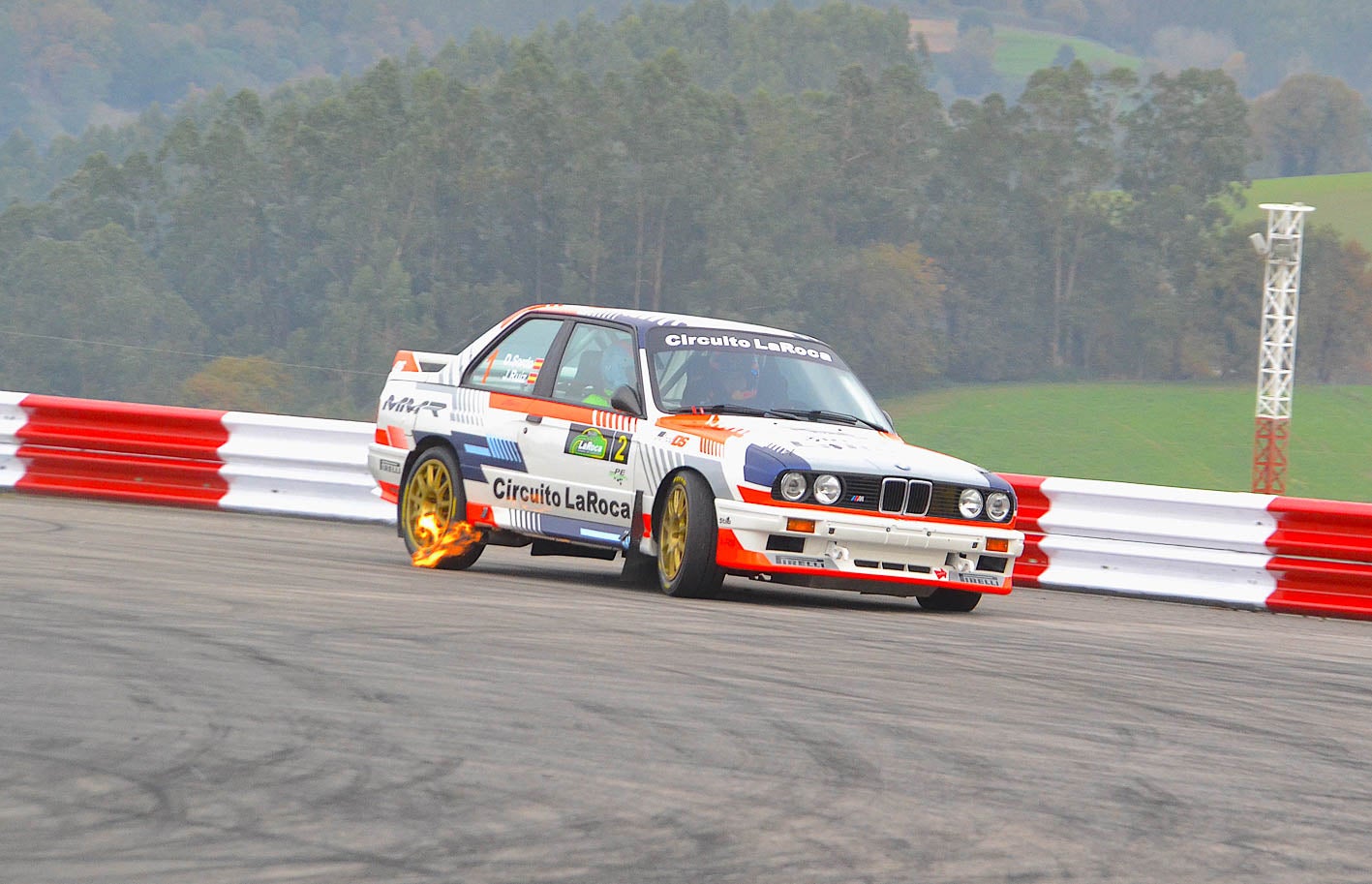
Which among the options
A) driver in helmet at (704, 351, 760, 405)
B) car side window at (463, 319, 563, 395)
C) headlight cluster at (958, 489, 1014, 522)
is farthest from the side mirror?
headlight cluster at (958, 489, 1014, 522)

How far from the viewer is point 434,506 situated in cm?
1108

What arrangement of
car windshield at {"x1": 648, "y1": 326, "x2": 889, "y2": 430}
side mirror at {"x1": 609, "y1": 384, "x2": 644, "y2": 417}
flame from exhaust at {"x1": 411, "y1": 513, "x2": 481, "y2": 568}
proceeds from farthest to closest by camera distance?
1. flame from exhaust at {"x1": 411, "y1": 513, "x2": 481, "y2": 568}
2. car windshield at {"x1": 648, "y1": 326, "x2": 889, "y2": 430}
3. side mirror at {"x1": 609, "y1": 384, "x2": 644, "y2": 417}

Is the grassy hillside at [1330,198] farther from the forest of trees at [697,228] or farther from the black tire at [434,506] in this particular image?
the black tire at [434,506]

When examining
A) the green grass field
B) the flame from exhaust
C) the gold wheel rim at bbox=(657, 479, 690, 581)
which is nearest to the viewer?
the gold wheel rim at bbox=(657, 479, 690, 581)

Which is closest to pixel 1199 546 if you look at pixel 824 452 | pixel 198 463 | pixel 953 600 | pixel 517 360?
pixel 953 600

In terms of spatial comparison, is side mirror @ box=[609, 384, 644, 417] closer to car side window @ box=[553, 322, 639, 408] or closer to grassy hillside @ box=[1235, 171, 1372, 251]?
car side window @ box=[553, 322, 639, 408]

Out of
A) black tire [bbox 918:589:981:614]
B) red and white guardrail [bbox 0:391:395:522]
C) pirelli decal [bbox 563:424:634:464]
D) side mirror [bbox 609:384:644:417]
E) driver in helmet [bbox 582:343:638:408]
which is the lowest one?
black tire [bbox 918:589:981:614]

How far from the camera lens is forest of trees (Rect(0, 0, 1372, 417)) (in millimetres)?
134625

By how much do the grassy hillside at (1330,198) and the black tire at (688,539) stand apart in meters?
144

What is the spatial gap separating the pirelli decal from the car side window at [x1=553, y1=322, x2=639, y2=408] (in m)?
0.17

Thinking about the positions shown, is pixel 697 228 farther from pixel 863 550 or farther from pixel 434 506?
pixel 863 550

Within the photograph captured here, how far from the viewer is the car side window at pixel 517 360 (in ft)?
35.7

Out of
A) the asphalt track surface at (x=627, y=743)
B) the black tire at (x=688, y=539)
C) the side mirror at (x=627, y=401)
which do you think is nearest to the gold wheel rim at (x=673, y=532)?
the black tire at (x=688, y=539)

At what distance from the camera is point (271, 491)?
47.1 feet
